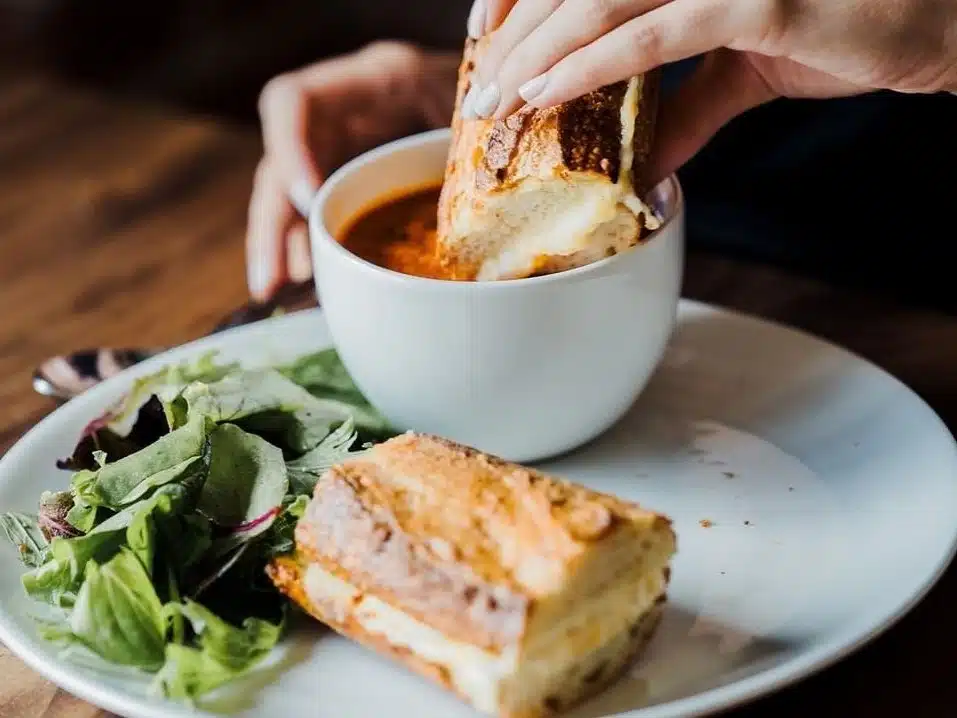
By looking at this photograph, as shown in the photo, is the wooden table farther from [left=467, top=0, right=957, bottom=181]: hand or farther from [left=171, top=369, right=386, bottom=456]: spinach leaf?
[left=467, top=0, right=957, bottom=181]: hand

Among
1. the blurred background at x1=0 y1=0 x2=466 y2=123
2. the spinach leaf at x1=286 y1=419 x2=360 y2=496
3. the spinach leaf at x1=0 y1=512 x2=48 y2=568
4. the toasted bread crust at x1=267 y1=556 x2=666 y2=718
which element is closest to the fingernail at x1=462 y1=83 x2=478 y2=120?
the spinach leaf at x1=286 y1=419 x2=360 y2=496

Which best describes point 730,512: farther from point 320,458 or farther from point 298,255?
point 298,255

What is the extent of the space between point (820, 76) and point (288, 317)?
2.47 feet

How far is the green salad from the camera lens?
1003mm

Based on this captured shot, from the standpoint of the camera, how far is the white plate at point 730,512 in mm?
971

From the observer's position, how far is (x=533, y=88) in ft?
3.85

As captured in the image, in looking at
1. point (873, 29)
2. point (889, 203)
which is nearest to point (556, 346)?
point (873, 29)

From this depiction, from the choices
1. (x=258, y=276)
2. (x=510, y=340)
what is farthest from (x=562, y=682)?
(x=258, y=276)

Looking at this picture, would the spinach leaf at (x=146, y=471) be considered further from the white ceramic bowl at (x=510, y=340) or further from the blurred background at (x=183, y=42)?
the blurred background at (x=183, y=42)

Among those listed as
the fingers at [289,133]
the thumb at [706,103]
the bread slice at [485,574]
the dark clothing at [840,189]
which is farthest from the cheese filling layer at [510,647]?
the fingers at [289,133]

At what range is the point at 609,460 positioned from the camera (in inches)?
52.7

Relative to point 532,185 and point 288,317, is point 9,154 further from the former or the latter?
point 532,185

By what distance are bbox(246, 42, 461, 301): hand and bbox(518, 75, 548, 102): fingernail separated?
77 centimetres

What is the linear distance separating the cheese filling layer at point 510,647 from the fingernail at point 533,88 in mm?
483
